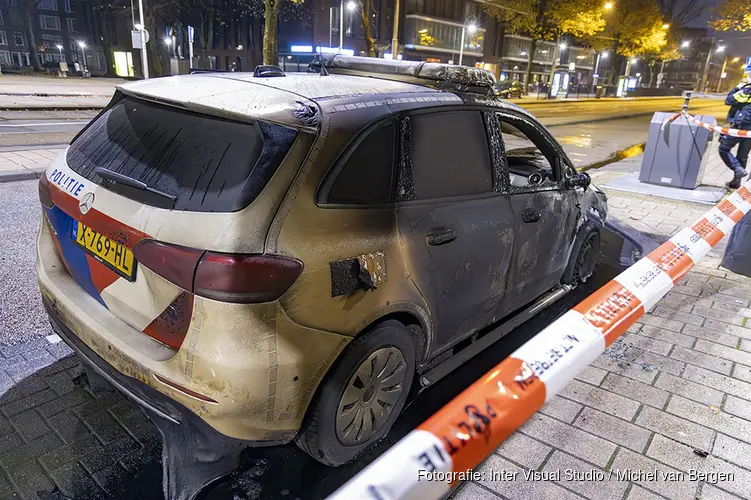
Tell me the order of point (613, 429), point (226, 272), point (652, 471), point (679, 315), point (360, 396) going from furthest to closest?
point (679, 315), point (613, 429), point (652, 471), point (360, 396), point (226, 272)

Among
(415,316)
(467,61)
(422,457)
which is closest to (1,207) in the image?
(415,316)

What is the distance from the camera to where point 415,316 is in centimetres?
263

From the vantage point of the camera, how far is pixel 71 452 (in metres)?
2.53

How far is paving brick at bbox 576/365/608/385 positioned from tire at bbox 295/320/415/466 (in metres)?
1.30

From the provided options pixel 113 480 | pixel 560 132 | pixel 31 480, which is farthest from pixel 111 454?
pixel 560 132

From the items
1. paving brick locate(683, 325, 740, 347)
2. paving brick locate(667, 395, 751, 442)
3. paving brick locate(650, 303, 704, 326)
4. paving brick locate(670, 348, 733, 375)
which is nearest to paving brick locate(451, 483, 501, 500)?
paving brick locate(667, 395, 751, 442)

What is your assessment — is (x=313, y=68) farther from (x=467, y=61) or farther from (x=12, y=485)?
(x=467, y=61)

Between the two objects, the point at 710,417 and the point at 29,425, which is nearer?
the point at 29,425

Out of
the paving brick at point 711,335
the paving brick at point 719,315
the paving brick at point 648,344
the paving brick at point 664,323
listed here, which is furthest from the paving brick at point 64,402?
the paving brick at point 719,315

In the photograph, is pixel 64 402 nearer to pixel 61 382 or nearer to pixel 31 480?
pixel 61 382

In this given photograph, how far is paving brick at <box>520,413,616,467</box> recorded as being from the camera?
8.72 ft

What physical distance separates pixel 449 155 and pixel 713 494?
2069mm

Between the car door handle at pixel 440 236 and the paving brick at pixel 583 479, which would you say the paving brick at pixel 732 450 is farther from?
the car door handle at pixel 440 236

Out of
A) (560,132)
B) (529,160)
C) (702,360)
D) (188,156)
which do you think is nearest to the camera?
(188,156)
